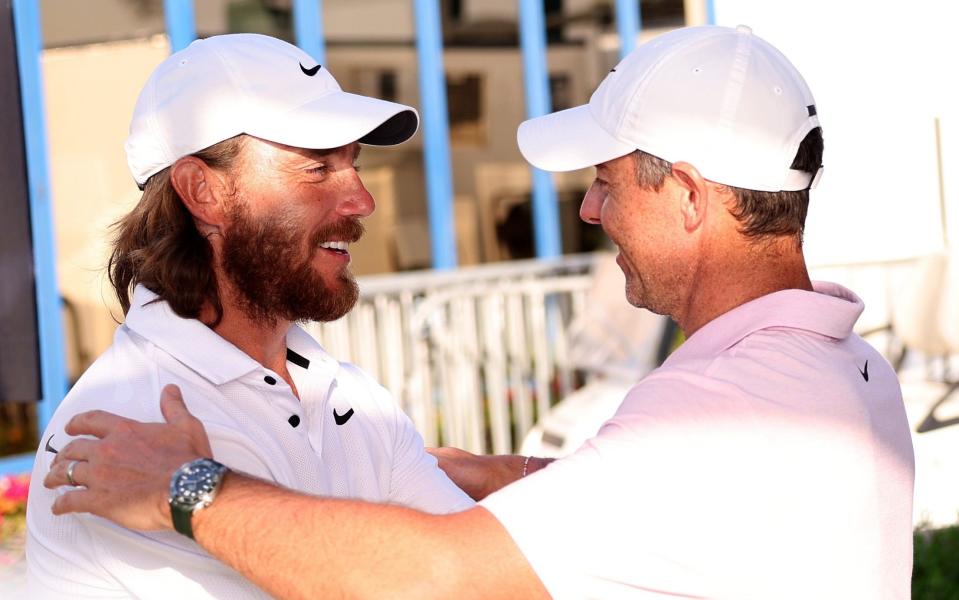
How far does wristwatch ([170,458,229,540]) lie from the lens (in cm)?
188

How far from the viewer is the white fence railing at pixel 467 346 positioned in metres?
Answer: 6.81

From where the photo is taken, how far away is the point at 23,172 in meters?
4.87

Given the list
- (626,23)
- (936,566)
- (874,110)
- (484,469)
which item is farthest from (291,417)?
(626,23)

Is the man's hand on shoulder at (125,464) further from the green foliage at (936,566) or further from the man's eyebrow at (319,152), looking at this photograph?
the green foliage at (936,566)

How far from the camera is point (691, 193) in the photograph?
7.14 feet

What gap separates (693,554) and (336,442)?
80 centimetres

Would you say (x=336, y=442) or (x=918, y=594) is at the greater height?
(x=336, y=442)

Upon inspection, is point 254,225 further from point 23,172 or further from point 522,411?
point 522,411

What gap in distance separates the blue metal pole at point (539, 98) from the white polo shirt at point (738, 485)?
245 inches

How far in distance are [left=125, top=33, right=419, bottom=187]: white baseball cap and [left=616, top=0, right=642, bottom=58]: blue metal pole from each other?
6220 mm

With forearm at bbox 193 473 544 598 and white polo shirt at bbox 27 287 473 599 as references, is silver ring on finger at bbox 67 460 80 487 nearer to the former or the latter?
white polo shirt at bbox 27 287 473 599

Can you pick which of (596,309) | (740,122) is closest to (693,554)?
(740,122)

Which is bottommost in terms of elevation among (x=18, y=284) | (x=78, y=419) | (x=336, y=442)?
(x=18, y=284)

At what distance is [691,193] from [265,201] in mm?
798
